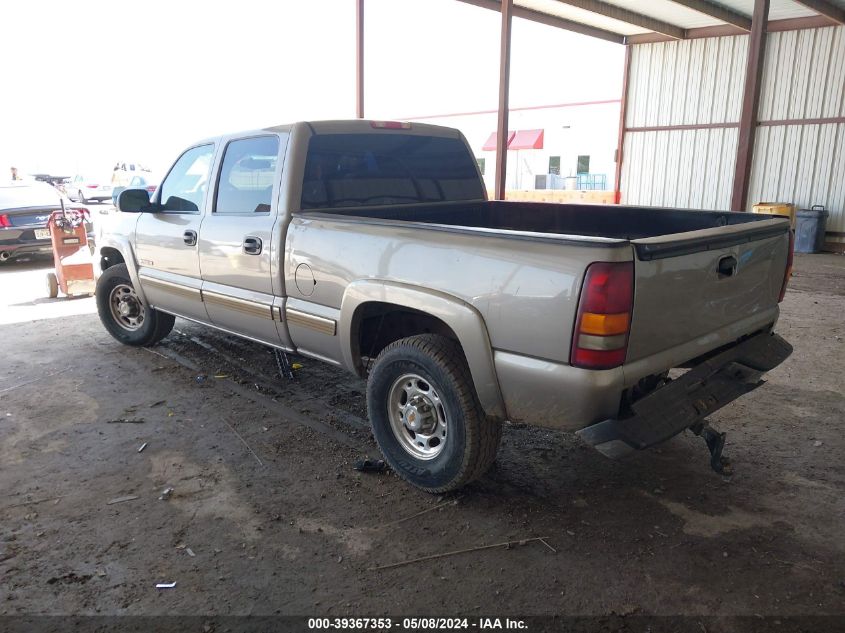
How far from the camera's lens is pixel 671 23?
15984 mm

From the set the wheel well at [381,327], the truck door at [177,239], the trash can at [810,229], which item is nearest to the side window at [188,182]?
the truck door at [177,239]

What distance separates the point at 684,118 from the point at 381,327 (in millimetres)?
15747

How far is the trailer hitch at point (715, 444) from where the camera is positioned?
3383 millimetres

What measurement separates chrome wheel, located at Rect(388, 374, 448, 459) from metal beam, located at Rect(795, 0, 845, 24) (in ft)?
43.0

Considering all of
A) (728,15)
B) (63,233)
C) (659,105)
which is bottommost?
(63,233)

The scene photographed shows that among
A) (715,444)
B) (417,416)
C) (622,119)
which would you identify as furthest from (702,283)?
(622,119)

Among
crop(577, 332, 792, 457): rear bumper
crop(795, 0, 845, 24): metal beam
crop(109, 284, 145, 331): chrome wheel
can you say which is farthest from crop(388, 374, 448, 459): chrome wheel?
crop(795, 0, 845, 24): metal beam

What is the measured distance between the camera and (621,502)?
3.37 m

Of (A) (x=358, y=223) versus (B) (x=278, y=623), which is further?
(A) (x=358, y=223)

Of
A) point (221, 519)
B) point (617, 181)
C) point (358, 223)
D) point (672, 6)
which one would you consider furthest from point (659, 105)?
point (221, 519)

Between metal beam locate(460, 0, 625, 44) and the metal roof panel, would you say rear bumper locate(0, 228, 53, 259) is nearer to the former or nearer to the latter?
metal beam locate(460, 0, 625, 44)

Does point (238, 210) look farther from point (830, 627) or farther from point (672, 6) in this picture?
point (672, 6)

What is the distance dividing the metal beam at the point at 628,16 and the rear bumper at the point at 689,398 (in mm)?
11499

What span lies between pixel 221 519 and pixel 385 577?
38.1 inches
